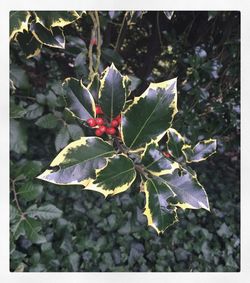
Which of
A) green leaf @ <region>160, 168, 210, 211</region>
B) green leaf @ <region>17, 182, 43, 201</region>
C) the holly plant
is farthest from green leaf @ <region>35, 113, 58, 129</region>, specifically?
green leaf @ <region>160, 168, 210, 211</region>

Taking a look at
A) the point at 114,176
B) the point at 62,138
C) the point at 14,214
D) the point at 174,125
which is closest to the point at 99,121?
the point at 114,176

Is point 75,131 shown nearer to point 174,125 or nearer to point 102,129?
point 102,129

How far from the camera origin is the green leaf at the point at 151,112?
603 millimetres

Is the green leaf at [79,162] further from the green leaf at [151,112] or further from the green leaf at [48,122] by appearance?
the green leaf at [48,122]

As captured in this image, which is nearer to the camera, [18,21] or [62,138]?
[18,21]

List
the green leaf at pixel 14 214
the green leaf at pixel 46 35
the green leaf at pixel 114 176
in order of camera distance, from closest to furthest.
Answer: the green leaf at pixel 114 176
the green leaf at pixel 46 35
the green leaf at pixel 14 214

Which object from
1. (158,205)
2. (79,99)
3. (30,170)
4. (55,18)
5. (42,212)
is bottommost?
(42,212)

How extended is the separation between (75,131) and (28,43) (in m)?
0.20

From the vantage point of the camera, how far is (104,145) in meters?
0.61

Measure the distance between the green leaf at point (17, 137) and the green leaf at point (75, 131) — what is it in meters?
0.10

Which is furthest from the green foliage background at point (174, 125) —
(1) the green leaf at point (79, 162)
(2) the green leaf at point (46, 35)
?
(1) the green leaf at point (79, 162)

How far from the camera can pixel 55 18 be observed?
2.22ft

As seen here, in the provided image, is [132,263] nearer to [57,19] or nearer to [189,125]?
[189,125]

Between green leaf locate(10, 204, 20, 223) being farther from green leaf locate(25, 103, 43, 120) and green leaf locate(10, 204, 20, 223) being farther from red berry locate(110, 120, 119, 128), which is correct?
red berry locate(110, 120, 119, 128)
